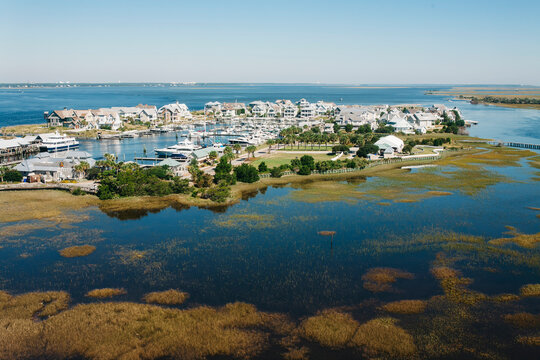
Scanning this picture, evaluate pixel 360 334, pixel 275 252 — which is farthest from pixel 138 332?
pixel 275 252

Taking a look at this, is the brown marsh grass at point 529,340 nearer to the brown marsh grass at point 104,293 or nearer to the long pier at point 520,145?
the brown marsh grass at point 104,293

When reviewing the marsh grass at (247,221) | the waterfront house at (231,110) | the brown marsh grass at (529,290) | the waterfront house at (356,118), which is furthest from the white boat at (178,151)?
the waterfront house at (231,110)

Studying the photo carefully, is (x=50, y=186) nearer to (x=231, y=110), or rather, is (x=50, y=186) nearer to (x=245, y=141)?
(x=245, y=141)

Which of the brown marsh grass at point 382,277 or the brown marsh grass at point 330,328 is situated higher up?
the brown marsh grass at point 382,277

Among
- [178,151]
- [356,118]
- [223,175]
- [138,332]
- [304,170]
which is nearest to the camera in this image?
[138,332]

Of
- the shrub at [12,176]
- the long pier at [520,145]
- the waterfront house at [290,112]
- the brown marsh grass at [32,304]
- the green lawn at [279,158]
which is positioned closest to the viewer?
the brown marsh grass at [32,304]

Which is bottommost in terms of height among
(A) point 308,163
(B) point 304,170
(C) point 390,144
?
(B) point 304,170
